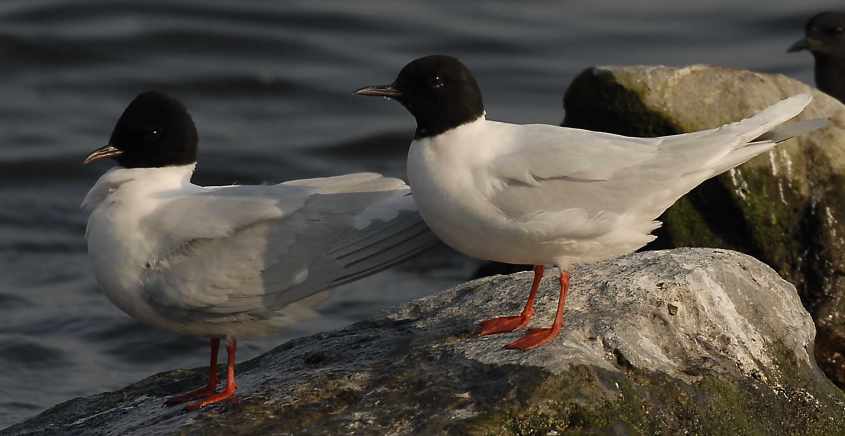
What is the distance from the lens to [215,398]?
5.13 metres

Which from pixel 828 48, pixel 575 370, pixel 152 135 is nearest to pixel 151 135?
pixel 152 135

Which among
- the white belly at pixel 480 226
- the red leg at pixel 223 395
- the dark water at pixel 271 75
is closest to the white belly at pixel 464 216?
the white belly at pixel 480 226

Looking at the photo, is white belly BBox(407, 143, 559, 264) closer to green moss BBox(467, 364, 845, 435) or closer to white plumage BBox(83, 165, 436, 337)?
white plumage BBox(83, 165, 436, 337)

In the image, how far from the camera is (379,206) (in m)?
5.70

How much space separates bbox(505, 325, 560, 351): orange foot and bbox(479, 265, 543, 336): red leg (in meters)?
0.19

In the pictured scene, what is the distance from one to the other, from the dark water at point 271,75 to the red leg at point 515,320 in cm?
412

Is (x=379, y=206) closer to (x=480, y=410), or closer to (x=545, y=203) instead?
(x=545, y=203)

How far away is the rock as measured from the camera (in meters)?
4.64

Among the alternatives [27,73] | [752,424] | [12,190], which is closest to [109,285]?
[752,424]

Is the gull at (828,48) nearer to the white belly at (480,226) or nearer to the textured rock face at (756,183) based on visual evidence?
the textured rock face at (756,183)

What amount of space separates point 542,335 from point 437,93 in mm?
1020

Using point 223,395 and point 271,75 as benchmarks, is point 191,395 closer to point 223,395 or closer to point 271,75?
point 223,395

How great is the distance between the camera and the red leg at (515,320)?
17.2ft

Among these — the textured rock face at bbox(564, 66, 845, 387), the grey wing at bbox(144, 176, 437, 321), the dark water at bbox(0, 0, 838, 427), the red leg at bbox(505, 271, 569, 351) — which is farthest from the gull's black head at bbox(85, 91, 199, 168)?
the dark water at bbox(0, 0, 838, 427)
